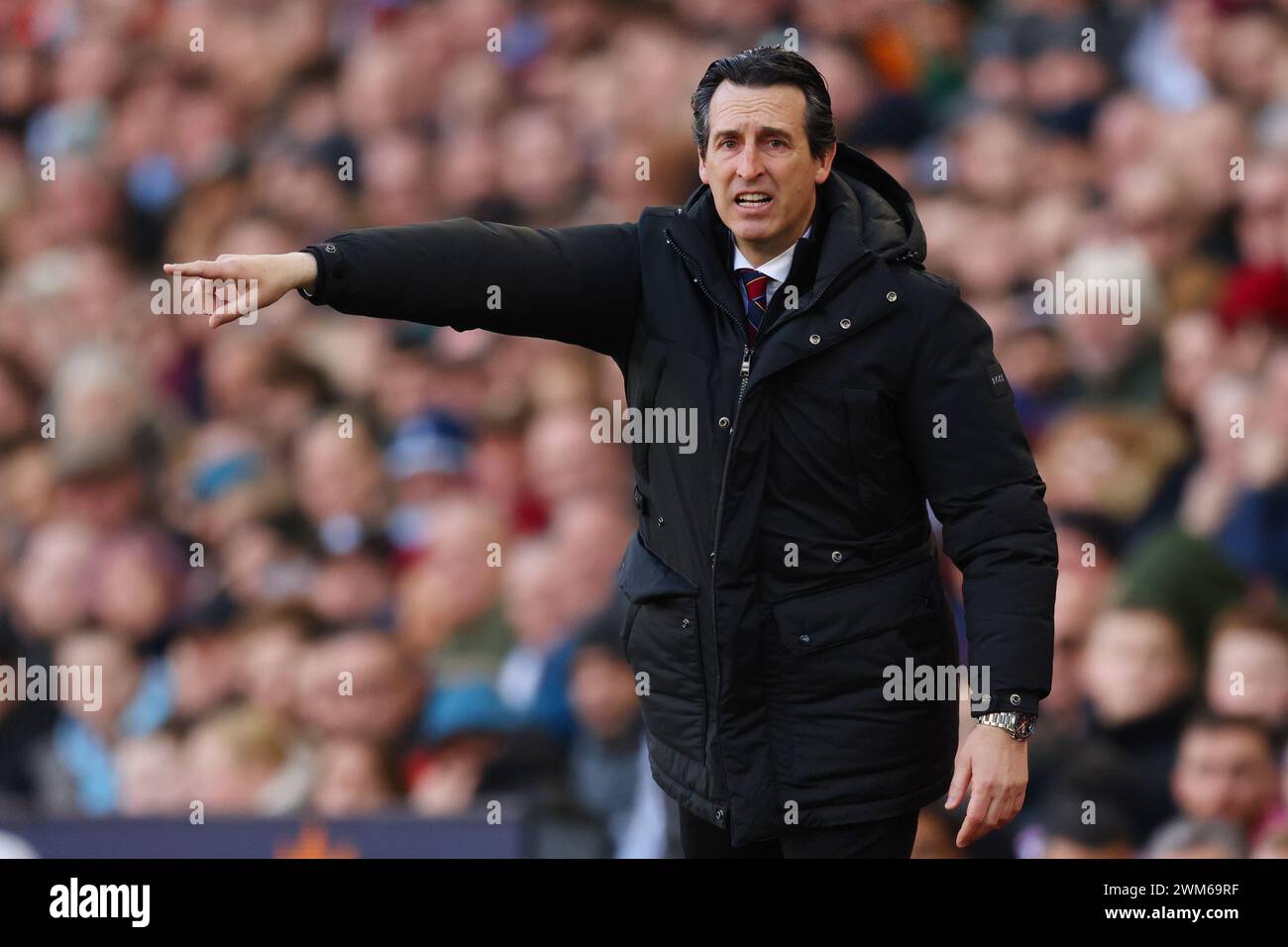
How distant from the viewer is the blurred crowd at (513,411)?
471 centimetres

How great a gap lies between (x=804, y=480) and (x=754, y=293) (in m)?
0.30

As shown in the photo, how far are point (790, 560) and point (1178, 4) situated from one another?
358 cm

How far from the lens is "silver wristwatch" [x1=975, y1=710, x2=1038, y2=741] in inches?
111

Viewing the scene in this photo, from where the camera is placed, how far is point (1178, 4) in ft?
19.2

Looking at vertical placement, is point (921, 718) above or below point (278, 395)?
below

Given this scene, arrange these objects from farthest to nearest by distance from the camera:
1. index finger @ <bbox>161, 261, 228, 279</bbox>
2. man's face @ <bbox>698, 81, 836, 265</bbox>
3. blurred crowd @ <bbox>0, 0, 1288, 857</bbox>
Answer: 1. blurred crowd @ <bbox>0, 0, 1288, 857</bbox>
2. man's face @ <bbox>698, 81, 836, 265</bbox>
3. index finger @ <bbox>161, 261, 228, 279</bbox>

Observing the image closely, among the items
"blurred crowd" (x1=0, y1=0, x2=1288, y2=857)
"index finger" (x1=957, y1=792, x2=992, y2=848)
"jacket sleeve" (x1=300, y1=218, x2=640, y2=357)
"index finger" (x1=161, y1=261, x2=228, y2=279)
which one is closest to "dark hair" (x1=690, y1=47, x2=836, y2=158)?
"jacket sleeve" (x1=300, y1=218, x2=640, y2=357)

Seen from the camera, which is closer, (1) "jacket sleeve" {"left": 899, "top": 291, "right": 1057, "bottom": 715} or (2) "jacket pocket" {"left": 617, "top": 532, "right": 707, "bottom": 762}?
(1) "jacket sleeve" {"left": 899, "top": 291, "right": 1057, "bottom": 715}

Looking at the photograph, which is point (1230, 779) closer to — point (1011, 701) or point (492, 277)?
point (1011, 701)

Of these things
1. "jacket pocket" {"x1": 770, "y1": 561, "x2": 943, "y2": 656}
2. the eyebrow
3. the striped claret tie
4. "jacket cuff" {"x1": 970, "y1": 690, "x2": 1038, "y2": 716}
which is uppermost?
the eyebrow

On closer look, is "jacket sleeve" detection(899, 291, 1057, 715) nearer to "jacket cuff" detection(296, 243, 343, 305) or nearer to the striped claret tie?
the striped claret tie

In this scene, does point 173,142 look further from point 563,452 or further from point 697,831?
point 697,831

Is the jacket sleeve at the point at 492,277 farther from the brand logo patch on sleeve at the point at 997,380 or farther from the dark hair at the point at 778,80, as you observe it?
the brand logo patch on sleeve at the point at 997,380
